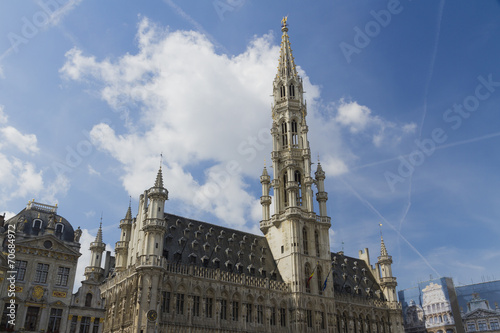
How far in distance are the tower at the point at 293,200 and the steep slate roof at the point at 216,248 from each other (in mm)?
3055

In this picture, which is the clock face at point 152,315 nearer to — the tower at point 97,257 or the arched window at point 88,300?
the arched window at point 88,300

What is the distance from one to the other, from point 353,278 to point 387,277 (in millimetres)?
7026

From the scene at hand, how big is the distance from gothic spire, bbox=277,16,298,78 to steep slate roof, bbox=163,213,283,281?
3464 cm

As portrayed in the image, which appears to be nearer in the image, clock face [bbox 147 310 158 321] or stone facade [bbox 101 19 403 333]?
clock face [bbox 147 310 158 321]

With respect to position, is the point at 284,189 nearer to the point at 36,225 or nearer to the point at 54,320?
the point at 36,225

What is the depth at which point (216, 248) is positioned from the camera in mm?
65625

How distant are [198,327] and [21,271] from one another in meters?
22.0

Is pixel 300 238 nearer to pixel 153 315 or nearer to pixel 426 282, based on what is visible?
pixel 153 315

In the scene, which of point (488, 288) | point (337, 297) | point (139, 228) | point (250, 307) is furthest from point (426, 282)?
point (139, 228)

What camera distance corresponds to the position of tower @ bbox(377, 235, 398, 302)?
83312mm

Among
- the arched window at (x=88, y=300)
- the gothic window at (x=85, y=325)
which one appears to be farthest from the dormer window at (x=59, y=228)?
the gothic window at (x=85, y=325)

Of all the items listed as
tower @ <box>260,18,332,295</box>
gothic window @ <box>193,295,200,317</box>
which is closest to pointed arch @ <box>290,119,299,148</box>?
tower @ <box>260,18,332,295</box>

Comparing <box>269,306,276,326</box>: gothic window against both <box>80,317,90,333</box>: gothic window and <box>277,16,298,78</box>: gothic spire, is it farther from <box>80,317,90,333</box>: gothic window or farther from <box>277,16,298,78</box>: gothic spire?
<box>277,16,298,78</box>: gothic spire

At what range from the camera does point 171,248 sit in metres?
60.2
